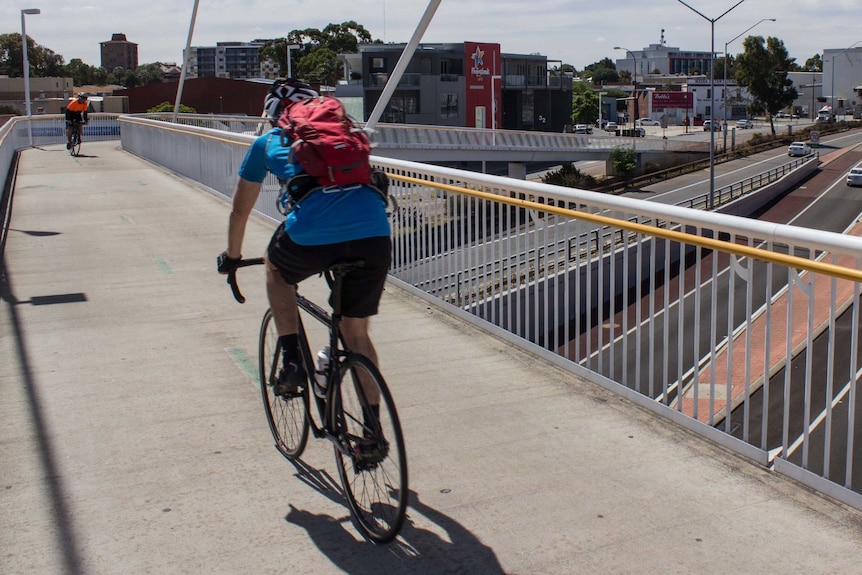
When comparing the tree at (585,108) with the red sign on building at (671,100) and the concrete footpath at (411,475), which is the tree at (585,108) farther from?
the concrete footpath at (411,475)

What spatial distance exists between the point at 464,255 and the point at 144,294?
2.96 m

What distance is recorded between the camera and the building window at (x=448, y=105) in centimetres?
8850

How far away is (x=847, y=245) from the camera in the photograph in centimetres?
412

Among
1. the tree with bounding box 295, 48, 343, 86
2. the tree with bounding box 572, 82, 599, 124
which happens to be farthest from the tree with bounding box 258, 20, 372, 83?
the tree with bounding box 572, 82, 599, 124

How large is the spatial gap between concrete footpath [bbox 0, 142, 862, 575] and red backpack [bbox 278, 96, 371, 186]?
147cm

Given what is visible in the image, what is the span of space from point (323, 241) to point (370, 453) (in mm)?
832

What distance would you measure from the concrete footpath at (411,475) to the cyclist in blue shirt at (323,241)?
2.51 feet

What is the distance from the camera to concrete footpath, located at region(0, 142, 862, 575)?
391 cm

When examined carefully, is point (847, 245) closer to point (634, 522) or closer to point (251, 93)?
point (634, 522)

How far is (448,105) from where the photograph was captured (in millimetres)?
89188

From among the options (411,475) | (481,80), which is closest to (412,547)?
(411,475)

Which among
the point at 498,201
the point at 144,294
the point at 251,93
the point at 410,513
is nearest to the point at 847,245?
the point at 410,513

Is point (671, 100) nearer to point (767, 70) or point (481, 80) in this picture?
point (767, 70)

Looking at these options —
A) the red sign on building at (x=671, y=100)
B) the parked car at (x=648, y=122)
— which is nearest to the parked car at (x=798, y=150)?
the red sign on building at (x=671, y=100)
